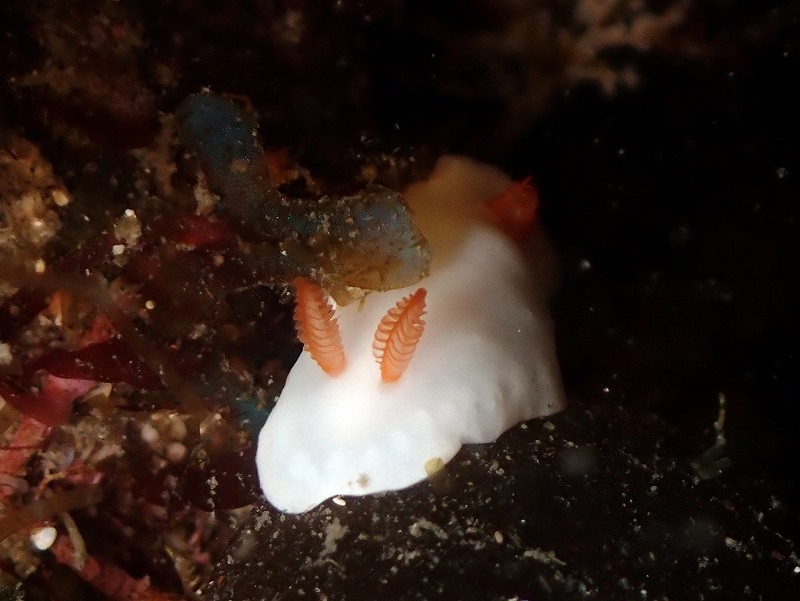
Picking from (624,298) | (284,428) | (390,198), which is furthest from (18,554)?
(624,298)

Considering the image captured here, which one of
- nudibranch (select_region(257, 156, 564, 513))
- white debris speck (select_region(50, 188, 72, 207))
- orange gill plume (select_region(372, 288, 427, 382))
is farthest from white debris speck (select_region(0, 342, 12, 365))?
orange gill plume (select_region(372, 288, 427, 382))

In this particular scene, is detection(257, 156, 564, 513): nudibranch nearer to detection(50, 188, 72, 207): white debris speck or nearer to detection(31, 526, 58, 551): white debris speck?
detection(50, 188, 72, 207): white debris speck

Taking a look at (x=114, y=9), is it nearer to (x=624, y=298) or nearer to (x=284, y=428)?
(x=284, y=428)

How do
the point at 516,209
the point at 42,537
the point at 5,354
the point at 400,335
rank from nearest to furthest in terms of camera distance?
1. the point at 400,335
2. the point at 5,354
3. the point at 42,537
4. the point at 516,209

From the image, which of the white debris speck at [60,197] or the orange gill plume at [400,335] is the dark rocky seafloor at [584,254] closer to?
the white debris speck at [60,197]

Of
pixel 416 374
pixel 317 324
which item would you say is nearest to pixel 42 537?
pixel 317 324

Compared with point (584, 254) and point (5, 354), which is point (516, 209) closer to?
point (584, 254)

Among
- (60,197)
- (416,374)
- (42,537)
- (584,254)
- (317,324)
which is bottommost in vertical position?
(42,537)
